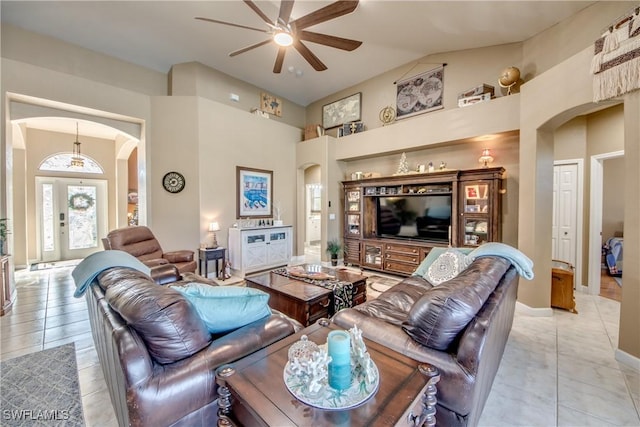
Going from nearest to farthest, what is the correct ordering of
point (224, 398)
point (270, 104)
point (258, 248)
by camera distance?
point (224, 398), point (258, 248), point (270, 104)

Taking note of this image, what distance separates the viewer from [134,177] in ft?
23.9

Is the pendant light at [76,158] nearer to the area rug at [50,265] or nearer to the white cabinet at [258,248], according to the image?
the area rug at [50,265]

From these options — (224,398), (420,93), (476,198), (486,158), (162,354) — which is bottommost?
(224,398)

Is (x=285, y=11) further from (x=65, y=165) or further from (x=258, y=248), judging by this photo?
(x=65, y=165)

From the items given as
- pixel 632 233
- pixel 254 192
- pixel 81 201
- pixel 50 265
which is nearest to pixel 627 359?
pixel 632 233

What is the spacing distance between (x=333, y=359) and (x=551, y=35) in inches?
199

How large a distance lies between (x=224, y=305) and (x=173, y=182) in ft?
13.8

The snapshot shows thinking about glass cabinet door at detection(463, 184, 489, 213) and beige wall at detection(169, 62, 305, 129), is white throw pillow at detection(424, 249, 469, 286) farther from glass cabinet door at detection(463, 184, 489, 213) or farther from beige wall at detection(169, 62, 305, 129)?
beige wall at detection(169, 62, 305, 129)

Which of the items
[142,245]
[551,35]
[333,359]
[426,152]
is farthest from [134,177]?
[551,35]

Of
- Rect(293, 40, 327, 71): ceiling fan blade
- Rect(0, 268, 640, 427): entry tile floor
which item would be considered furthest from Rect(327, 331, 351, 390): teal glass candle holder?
Rect(293, 40, 327, 71): ceiling fan blade

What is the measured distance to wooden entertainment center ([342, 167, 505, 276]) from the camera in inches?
162

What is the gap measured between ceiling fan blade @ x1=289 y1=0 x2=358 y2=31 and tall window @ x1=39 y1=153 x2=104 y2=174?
22.1ft

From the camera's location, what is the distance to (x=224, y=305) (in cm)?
147

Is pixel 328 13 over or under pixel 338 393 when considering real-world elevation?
over
